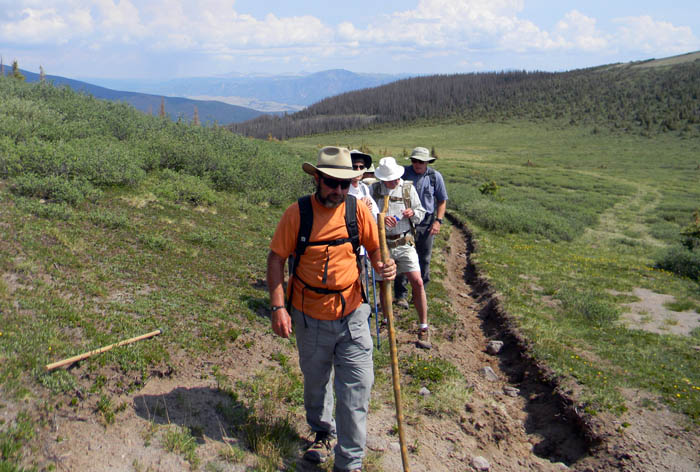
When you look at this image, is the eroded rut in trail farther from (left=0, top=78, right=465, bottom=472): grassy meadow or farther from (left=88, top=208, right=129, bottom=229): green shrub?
(left=88, top=208, right=129, bottom=229): green shrub

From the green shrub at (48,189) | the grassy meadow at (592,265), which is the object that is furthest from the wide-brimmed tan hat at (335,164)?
the green shrub at (48,189)

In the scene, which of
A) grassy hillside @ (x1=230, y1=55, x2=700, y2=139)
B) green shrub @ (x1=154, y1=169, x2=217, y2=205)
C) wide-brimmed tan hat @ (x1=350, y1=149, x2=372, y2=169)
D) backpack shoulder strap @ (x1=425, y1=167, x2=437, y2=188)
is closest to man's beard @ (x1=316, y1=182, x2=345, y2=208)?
wide-brimmed tan hat @ (x1=350, y1=149, x2=372, y2=169)

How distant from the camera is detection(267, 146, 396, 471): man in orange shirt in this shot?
151 inches

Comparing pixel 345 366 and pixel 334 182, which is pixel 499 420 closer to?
pixel 345 366

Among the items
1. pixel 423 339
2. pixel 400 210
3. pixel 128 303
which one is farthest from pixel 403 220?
pixel 128 303

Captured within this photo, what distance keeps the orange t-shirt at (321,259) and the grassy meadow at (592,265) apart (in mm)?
4033

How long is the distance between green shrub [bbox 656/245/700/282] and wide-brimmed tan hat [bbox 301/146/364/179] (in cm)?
1461

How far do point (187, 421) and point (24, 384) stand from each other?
141 cm

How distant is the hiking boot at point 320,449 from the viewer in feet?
13.5

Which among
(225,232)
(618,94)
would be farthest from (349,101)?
(225,232)

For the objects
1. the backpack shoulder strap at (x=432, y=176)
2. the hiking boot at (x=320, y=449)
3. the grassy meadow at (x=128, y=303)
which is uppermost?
the backpack shoulder strap at (x=432, y=176)

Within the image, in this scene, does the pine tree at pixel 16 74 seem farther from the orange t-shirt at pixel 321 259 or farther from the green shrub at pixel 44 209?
the orange t-shirt at pixel 321 259

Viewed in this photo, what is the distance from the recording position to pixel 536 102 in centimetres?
13600

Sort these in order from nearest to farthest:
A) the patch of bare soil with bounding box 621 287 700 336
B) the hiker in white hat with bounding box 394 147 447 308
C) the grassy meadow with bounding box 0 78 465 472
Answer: the grassy meadow with bounding box 0 78 465 472 → the hiker in white hat with bounding box 394 147 447 308 → the patch of bare soil with bounding box 621 287 700 336
